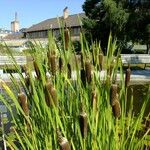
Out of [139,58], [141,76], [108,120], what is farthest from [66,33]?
[139,58]

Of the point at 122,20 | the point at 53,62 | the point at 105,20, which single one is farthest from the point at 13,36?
the point at 53,62

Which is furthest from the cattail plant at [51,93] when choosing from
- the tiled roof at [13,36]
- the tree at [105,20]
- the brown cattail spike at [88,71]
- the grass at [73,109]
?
the tiled roof at [13,36]

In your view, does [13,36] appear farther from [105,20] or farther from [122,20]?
[122,20]

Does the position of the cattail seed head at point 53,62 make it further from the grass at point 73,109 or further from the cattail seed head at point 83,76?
the cattail seed head at point 83,76

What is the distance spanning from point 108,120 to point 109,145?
15 cm

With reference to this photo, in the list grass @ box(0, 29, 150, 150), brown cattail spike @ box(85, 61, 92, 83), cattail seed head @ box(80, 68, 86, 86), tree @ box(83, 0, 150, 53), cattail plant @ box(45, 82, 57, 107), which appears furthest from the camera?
tree @ box(83, 0, 150, 53)

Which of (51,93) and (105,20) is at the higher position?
(51,93)

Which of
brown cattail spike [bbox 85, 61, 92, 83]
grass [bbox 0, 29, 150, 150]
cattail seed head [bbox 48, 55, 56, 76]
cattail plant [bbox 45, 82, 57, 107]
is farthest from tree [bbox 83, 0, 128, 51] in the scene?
cattail plant [bbox 45, 82, 57, 107]

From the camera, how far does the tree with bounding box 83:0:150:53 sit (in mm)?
40094

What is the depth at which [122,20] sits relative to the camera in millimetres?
41938

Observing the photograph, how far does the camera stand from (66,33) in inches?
112

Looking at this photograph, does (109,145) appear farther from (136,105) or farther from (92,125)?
(136,105)

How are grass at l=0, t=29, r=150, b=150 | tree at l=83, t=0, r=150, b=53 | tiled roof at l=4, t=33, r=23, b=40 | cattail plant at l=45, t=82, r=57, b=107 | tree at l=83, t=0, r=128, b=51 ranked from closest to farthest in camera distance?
cattail plant at l=45, t=82, r=57, b=107 < grass at l=0, t=29, r=150, b=150 < tree at l=83, t=0, r=150, b=53 < tree at l=83, t=0, r=128, b=51 < tiled roof at l=4, t=33, r=23, b=40

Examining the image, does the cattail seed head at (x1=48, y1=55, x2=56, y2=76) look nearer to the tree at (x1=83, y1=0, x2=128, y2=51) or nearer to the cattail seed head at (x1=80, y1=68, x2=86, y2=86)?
the cattail seed head at (x1=80, y1=68, x2=86, y2=86)
